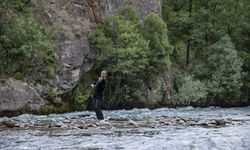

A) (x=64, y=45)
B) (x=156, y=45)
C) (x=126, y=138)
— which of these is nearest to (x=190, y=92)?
(x=156, y=45)

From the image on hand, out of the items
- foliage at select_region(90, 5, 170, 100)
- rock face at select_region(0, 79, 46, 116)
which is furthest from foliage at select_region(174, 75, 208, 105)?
rock face at select_region(0, 79, 46, 116)

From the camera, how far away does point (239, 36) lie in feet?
172

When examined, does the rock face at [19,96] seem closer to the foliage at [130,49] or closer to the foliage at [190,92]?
the foliage at [130,49]

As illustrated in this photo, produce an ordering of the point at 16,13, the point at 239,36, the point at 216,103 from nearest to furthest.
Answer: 1. the point at 16,13
2. the point at 216,103
3. the point at 239,36

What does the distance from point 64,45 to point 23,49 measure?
4.97m

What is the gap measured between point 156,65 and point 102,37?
17.1 feet

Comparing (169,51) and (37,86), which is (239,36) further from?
(37,86)

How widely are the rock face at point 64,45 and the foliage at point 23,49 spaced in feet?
2.96

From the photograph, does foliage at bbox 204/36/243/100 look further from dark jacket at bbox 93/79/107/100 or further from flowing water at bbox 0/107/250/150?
flowing water at bbox 0/107/250/150

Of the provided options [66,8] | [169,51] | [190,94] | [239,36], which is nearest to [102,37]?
[66,8]

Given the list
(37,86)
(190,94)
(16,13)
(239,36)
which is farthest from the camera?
(239,36)

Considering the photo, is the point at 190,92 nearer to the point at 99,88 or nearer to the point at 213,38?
the point at 213,38

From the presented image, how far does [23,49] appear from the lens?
3133cm

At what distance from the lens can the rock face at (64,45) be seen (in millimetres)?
31000
